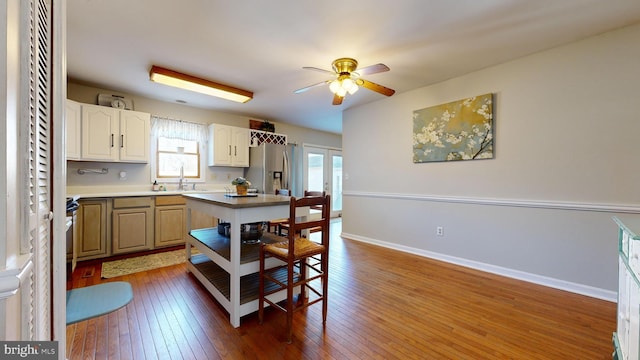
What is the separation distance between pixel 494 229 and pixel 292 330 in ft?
8.62

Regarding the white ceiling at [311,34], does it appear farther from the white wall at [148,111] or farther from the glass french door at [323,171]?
the glass french door at [323,171]

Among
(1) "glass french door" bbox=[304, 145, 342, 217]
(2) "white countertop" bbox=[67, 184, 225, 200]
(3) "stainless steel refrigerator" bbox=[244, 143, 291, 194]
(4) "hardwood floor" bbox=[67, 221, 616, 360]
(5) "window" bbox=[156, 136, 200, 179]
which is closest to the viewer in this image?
(4) "hardwood floor" bbox=[67, 221, 616, 360]

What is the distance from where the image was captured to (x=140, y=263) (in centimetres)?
326

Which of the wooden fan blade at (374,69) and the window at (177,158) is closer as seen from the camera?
the wooden fan blade at (374,69)

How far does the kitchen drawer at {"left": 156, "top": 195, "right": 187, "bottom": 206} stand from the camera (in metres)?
3.78

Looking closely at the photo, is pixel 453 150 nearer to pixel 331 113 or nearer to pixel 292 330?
pixel 331 113

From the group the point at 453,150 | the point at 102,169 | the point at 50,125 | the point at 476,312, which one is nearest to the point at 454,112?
the point at 453,150

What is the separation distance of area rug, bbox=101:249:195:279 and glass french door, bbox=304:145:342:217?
3431mm

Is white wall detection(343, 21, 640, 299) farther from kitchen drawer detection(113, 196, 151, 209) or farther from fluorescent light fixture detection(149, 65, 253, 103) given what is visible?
kitchen drawer detection(113, 196, 151, 209)

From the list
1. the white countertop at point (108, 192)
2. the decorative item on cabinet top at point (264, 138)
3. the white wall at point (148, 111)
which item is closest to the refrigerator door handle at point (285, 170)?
the decorative item on cabinet top at point (264, 138)

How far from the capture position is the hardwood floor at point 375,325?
5.42 ft

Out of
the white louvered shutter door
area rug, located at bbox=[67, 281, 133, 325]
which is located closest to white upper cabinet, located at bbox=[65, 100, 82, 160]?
area rug, located at bbox=[67, 281, 133, 325]

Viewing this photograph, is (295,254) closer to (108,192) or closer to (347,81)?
(347,81)

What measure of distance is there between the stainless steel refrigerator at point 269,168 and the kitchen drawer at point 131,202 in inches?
72.0
